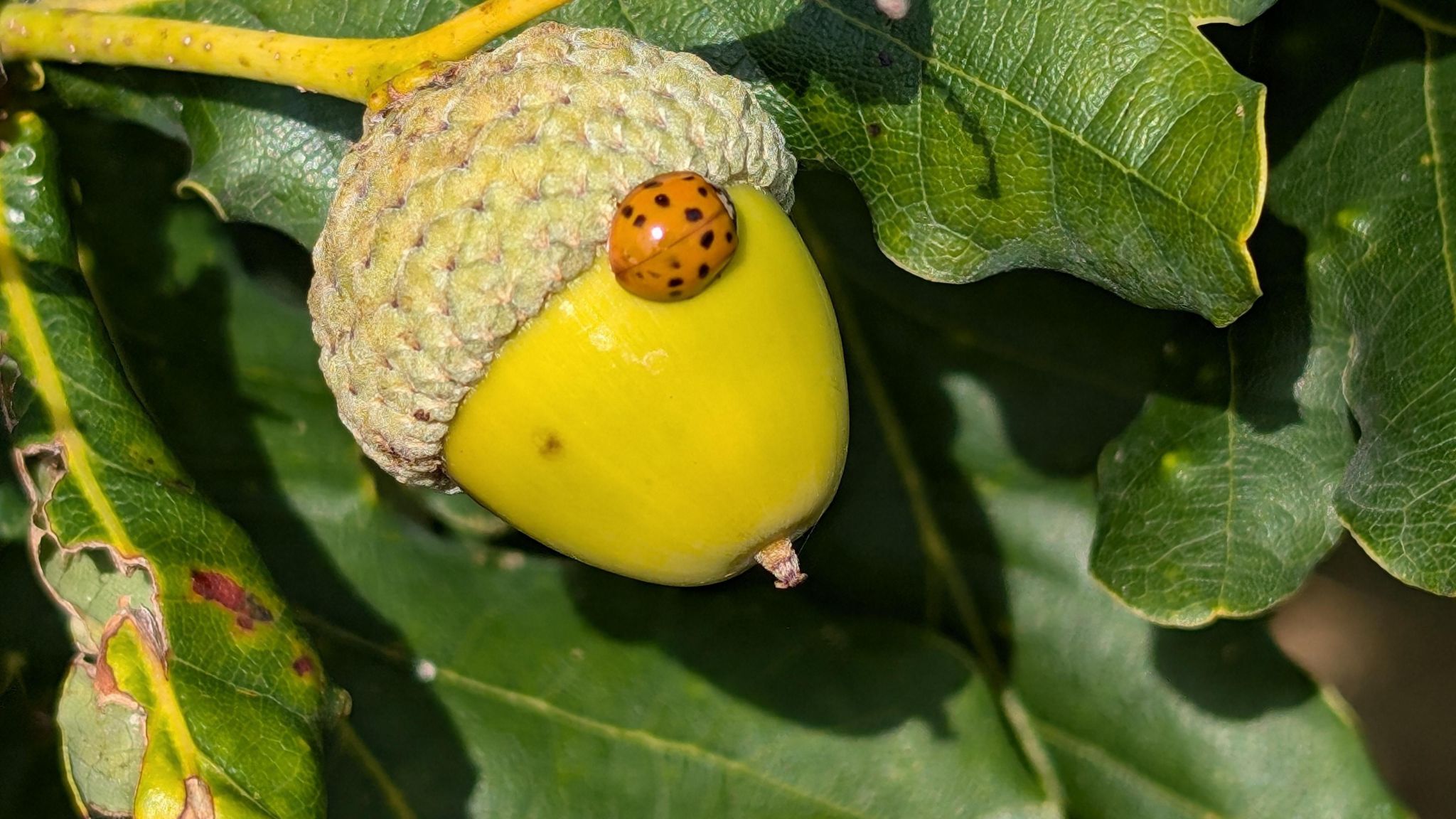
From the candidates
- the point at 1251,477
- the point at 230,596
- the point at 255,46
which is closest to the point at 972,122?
→ the point at 1251,477

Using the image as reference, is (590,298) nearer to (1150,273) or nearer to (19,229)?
(1150,273)

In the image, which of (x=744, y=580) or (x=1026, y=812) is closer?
(x=1026, y=812)

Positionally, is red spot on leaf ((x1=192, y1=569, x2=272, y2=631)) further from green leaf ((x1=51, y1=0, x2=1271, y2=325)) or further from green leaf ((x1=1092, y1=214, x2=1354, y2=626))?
green leaf ((x1=1092, y1=214, x2=1354, y2=626))

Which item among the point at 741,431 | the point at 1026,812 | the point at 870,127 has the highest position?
the point at 870,127

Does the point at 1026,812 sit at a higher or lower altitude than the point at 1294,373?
lower

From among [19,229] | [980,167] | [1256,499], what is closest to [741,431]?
[980,167]

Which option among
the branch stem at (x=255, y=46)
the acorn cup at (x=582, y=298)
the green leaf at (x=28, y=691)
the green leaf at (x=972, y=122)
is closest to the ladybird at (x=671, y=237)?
the acorn cup at (x=582, y=298)
